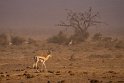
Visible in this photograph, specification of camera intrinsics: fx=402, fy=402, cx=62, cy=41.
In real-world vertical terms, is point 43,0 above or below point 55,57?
above

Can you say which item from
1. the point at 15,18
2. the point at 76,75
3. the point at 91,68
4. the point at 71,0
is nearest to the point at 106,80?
the point at 76,75

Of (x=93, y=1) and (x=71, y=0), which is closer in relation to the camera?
(x=93, y=1)

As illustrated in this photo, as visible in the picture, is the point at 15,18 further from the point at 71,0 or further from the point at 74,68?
the point at 74,68

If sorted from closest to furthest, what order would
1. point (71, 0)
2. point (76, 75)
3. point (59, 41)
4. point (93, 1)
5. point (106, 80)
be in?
point (106, 80)
point (76, 75)
point (59, 41)
point (93, 1)
point (71, 0)

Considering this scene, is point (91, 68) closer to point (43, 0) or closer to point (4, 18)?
point (4, 18)

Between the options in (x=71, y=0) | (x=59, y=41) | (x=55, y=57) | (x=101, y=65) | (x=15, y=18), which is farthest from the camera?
(x=71, y=0)

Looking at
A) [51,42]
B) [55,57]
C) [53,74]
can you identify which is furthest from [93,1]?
[53,74]

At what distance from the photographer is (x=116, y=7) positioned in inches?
4141

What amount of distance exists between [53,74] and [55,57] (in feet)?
28.7

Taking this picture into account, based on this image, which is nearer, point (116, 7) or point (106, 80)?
point (106, 80)

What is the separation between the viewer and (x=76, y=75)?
1833 cm

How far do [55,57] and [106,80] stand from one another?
10.9 meters

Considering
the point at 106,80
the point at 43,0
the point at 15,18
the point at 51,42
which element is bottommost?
the point at 106,80

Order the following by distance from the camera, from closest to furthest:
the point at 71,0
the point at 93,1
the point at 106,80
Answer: the point at 106,80 → the point at 93,1 → the point at 71,0
